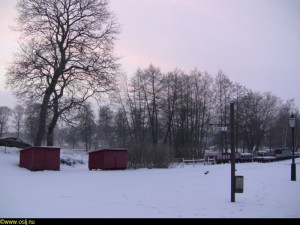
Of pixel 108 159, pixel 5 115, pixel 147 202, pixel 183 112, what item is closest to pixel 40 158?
pixel 108 159

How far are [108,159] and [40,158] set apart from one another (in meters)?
5.95

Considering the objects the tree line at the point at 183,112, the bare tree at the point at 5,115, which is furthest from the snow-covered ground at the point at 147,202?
the bare tree at the point at 5,115

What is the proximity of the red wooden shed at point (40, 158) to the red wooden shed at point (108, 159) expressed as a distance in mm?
3747

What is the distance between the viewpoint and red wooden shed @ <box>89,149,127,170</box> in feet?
109

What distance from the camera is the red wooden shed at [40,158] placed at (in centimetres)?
2925

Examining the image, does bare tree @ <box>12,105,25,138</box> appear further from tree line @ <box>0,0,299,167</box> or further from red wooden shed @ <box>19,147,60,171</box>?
red wooden shed @ <box>19,147,60,171</box>

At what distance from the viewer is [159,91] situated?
230ft

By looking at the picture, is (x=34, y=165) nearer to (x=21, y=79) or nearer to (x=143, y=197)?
(x=21, y=79)

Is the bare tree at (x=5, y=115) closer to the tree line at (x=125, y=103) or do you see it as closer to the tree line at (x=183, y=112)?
the tree line at (x=125, y=103)

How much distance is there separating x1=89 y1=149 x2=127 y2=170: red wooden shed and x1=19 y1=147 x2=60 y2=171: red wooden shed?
3.75 metres

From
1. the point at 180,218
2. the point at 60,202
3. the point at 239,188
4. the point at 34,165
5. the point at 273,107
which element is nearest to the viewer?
the point at 180,218

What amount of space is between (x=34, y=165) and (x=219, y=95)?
4992cm

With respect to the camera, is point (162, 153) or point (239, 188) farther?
point (162, 153)

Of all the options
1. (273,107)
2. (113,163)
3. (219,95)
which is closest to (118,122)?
(219,95)
